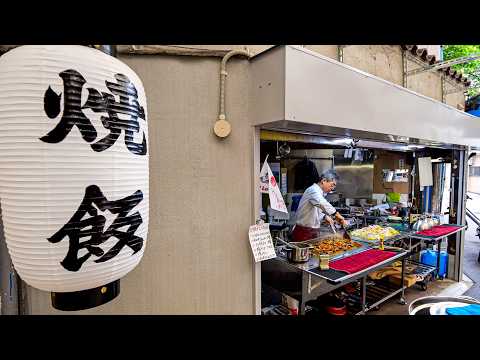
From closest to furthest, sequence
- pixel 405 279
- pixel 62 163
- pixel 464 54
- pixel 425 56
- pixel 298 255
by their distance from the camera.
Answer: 1. pixel 62 163
2. pixel 298 255
3. pixel 425 56
4. pixel 405 279
5. pixel 464 54

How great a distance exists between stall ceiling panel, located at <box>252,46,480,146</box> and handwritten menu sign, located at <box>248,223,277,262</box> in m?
1.15

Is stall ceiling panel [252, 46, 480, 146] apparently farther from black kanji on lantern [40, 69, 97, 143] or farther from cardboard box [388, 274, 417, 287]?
cardboard box [388, 274, 417, 287]

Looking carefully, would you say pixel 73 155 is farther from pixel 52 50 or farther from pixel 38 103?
pixel 52 50

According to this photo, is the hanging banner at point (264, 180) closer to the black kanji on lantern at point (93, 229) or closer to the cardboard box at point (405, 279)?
the black kanji on lantern at point (93, 229)

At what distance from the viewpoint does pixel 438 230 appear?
5.28 m

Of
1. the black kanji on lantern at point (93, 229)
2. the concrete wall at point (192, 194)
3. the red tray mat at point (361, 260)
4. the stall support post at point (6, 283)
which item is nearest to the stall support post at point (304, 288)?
the red tray mat at point (361, 260)

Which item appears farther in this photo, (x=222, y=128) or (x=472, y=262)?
(x=472, y=262)

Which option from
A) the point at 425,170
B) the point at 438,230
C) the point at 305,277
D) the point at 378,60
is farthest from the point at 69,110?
the point at 425,170

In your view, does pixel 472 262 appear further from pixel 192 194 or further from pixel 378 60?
pixel 192 194

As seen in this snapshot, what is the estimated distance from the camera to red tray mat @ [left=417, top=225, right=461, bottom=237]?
4.94m

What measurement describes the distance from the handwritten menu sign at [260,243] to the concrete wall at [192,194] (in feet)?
0.32

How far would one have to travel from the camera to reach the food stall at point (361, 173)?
2337 millimetres

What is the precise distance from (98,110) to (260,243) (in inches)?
78.0

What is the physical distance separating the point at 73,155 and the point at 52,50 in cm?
Answer: 56
